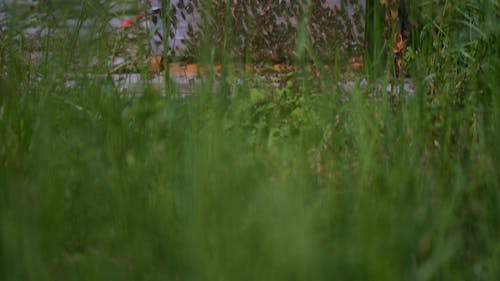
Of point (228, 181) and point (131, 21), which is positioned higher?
point (131, 21)

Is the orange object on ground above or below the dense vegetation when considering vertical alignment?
above

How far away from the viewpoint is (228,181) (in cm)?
123

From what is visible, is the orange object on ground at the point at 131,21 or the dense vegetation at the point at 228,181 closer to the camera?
the dense vegetation at the point at 228,181

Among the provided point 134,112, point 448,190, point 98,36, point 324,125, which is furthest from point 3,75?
point 448,190

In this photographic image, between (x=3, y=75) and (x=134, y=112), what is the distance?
398 mm

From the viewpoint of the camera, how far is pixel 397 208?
1.26 meters

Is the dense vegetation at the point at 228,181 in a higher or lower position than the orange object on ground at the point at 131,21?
lower

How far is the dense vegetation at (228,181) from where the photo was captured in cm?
110

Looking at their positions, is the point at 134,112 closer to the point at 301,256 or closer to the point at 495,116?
the point at 495,116

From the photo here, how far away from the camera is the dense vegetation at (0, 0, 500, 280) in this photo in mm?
1096

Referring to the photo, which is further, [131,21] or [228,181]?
[131,21]

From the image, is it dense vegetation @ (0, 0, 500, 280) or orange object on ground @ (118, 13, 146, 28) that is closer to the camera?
dense vegetation @ (0, 0, 500, 280)

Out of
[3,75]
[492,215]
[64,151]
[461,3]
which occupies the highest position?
[461,3]

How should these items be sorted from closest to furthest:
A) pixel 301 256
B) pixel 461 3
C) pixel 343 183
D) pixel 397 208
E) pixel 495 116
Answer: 1. pixel 301 256
2. pixel 397 208
3. pixel 343 183
4. pixel 495 116
5. pixel 461 3
